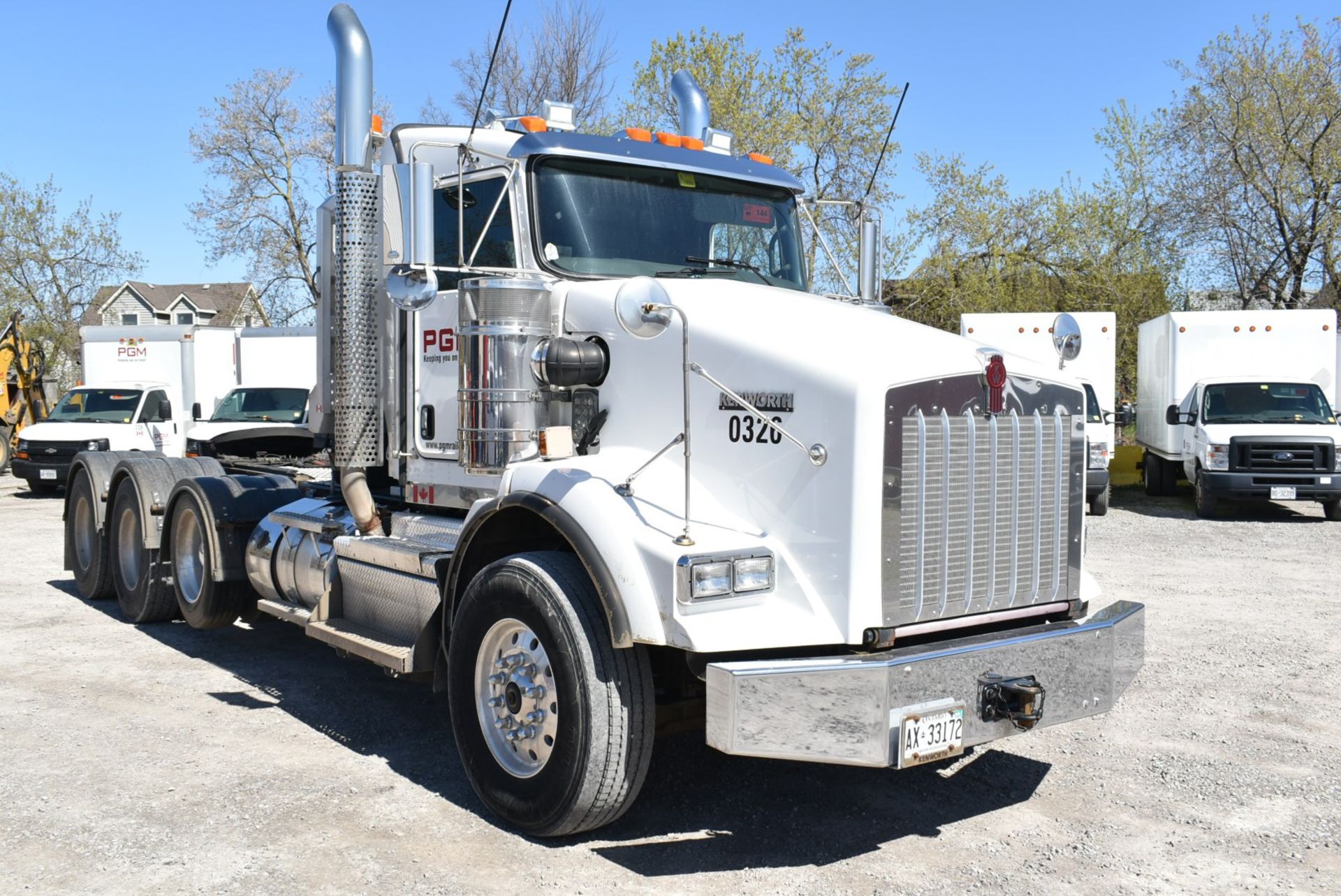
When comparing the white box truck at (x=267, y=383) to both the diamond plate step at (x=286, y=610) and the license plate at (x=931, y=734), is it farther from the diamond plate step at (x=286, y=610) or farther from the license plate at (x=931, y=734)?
the license plate at (x=931, y=734)

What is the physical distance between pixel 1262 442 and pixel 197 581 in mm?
13742

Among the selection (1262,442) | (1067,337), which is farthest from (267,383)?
(1067,337)

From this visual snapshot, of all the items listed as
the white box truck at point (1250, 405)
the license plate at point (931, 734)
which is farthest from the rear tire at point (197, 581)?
the white box truck at point (1250, 405)

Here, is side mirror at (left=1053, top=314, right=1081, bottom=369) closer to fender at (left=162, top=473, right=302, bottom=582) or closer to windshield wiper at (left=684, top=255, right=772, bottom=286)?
windshield wiper at (left=684, top=255, right=772, bottom=286)

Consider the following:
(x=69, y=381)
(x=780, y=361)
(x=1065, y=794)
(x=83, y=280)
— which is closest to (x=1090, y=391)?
(x=1065, y=794)

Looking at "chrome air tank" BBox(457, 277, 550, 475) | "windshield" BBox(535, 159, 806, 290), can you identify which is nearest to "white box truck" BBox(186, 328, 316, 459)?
"windshield" BBox(535, 159, 806, 290)

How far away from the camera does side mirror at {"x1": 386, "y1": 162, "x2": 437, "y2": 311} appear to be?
5109mm

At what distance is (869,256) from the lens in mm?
6715

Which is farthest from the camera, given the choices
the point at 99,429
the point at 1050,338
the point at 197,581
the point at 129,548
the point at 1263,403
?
the point at 99,429

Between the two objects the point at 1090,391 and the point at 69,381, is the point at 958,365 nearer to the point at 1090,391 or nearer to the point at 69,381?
the point at 1090,391

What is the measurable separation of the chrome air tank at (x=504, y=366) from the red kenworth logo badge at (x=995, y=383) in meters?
1.88

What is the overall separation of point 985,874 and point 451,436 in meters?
3.14

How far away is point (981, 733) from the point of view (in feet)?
14.4

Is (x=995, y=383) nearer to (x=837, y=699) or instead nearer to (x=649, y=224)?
(x=837, y=699)
